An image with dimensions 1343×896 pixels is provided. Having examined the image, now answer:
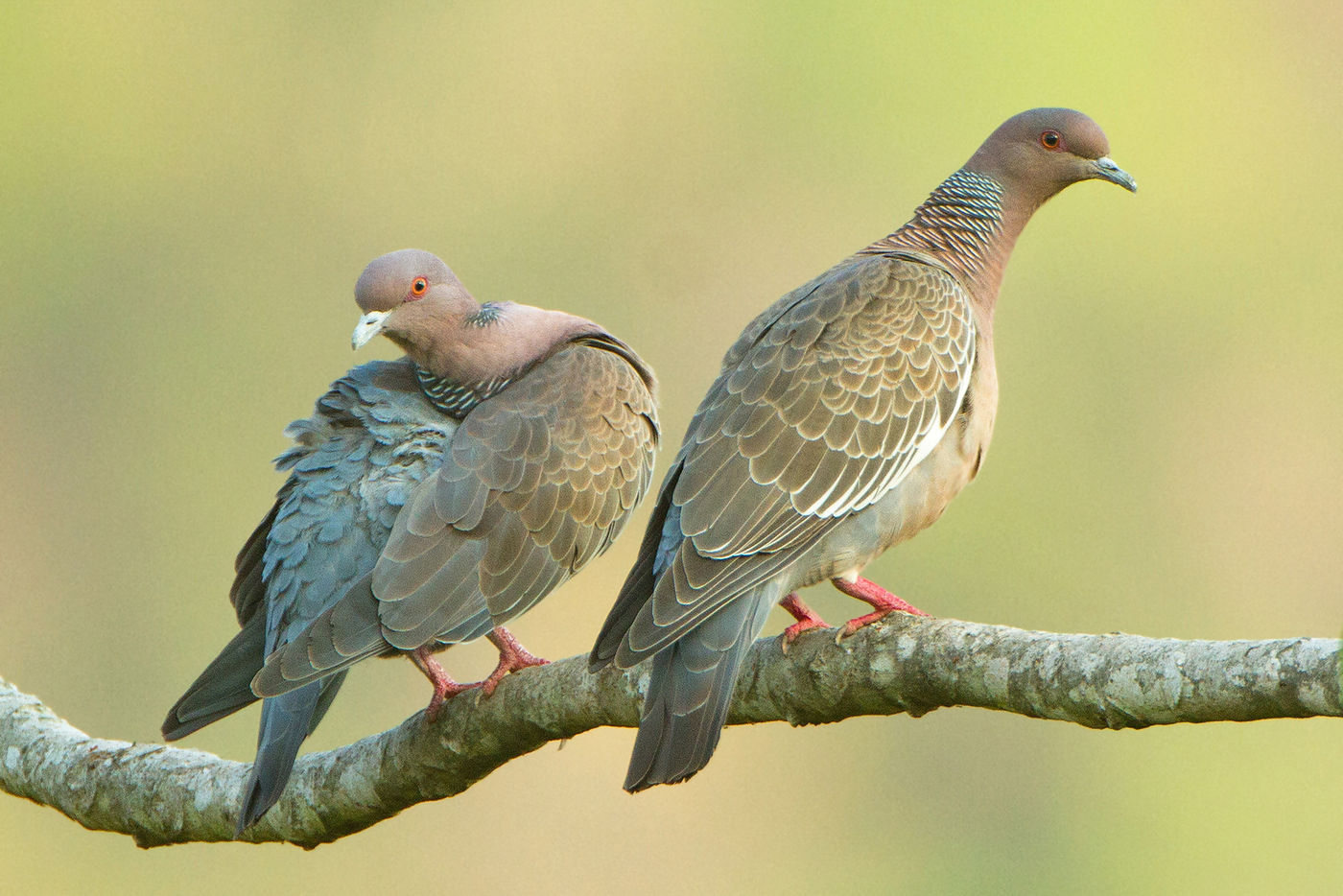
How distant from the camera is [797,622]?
153 inches

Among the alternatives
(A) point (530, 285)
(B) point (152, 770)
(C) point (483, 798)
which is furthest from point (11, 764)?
(C) point (483, 798)

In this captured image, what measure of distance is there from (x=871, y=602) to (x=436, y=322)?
1754 mm

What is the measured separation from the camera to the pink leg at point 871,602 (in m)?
3.62

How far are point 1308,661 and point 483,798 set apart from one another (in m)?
16.0

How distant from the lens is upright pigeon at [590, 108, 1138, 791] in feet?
11.8

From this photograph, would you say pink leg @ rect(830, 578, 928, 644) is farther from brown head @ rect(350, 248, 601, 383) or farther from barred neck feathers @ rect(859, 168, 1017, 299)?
brown head @ rect(350, 248, 601, 383)

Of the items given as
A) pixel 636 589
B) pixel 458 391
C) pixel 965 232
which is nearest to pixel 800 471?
pixel 636 589

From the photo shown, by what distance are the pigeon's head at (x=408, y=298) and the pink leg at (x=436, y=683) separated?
3.35 feet

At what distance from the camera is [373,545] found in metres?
4.50

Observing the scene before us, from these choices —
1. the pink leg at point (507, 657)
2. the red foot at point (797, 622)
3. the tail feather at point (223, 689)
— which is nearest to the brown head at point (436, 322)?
the pink leg at point (507, 657)

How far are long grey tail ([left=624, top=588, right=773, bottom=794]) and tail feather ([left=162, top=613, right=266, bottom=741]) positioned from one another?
1.41m

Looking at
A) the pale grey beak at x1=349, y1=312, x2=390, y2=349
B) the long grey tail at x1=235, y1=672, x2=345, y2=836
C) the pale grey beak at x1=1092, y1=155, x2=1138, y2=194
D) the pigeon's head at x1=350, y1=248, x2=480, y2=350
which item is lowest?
the long grey tail at x1=235, y1=672, x2=345, y2=836

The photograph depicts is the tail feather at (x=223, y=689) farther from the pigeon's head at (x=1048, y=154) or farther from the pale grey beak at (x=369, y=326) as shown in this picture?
the pigeon's head at (x=1048, y=154)

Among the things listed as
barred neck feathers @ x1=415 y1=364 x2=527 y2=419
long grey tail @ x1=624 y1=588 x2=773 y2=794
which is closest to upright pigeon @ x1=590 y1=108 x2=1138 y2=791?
long grey tail @ x1=624 y1=588 x2=773 y2=794
